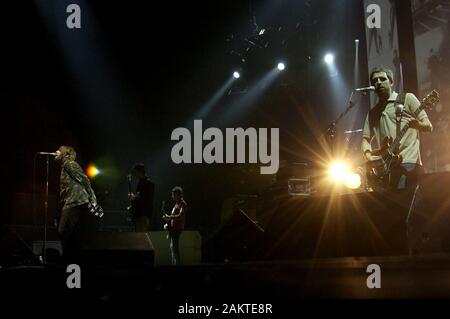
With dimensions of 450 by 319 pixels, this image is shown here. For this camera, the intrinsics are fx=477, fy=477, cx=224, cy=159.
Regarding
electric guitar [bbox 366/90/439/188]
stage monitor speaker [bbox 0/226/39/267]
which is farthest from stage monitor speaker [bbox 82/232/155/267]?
electric guitar [bbox 366/90/439/188]

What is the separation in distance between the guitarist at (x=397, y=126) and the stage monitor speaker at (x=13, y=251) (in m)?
3.28

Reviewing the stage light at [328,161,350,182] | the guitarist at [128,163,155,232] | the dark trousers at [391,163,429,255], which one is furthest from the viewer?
the stage light at [328,161,350,182]

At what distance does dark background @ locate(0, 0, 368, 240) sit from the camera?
9203 mm

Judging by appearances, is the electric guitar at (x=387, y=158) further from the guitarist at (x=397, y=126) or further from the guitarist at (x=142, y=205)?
the guitarist at (x=142, y=205)

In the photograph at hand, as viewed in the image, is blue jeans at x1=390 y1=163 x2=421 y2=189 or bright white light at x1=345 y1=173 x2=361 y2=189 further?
bright white light at x1=345 y1=173 x2=361 y2=189

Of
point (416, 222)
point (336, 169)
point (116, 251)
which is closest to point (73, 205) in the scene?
point (116, 251)

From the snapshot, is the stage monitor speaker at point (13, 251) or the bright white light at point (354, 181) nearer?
the stage monitor speaker at point (13, 251)

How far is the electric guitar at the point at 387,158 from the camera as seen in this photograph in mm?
3746

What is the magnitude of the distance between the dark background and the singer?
373 centimetres

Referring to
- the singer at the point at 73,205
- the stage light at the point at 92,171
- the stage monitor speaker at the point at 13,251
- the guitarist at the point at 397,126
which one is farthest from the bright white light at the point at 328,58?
the stage monitor speaker at the point at 13,251

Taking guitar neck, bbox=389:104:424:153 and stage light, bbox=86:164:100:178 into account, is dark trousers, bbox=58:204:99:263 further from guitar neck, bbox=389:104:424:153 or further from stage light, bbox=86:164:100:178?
stage light, bbox=86:164:100:178

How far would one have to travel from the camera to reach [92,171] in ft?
36.8

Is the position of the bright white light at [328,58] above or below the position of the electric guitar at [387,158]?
above
